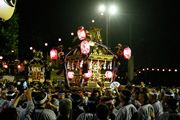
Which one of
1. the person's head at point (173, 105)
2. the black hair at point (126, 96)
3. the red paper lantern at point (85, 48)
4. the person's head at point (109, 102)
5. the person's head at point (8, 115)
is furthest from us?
the red paper lantern at point (85, 48)

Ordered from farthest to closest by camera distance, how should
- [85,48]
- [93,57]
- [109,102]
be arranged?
1. [93,57]
2. [85,48]
3. [109,102]

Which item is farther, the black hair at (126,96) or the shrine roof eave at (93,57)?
the shrine roof eave at (93,57)

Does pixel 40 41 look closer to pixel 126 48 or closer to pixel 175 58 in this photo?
pixel 126 48

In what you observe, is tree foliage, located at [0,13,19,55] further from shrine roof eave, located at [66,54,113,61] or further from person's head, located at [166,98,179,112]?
person's head, located at [166,98,179,112]

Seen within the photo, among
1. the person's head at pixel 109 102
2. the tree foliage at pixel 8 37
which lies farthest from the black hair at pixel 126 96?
the tree foliage at pixel 8 37

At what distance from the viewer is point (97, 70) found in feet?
62.1

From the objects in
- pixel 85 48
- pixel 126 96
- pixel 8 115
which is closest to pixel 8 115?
pixel 8 115

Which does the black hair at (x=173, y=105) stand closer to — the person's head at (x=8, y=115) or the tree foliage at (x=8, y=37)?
the person's head at (x=8, y=115)

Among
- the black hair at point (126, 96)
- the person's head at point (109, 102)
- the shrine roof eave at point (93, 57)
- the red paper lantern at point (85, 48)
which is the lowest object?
the person's head at point (109, 102)

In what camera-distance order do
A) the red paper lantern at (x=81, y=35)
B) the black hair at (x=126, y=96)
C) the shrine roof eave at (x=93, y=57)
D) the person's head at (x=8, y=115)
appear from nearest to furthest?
1. the person's head at (x=8, y=115)
2. the black hair at (x=126, y=96)
3. the red paper lantern at (x=81, y=35)
4. the shrine roof eave at (x=93, y=57)

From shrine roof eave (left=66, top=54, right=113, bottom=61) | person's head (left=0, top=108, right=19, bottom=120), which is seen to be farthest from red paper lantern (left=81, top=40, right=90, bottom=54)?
person's head (left=0, top=108, right=19, bottom=120)

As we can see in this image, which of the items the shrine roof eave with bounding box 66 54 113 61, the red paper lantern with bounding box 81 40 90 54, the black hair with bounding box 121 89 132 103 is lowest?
the black hair with bounding box 121 89 132 103

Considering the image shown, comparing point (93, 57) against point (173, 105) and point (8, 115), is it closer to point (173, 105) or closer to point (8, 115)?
point (173, 105)

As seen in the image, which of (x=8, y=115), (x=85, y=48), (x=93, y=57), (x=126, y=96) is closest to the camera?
(x=8, y=115)
